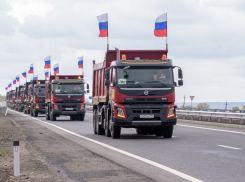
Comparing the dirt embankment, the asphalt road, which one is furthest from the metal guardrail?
the dirt embankment

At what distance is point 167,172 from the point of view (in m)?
9.66

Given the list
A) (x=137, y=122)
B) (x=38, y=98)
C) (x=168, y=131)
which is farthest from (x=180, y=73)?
(x=38, y=98)

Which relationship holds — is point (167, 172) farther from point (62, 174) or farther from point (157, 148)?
point (157, 148)

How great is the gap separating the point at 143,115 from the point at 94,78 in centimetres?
512

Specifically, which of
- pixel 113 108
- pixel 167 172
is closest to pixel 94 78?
pixel 113 108

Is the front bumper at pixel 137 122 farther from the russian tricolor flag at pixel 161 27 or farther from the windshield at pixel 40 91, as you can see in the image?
the windshield at pixel 40 91

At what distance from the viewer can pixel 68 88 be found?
35500mm

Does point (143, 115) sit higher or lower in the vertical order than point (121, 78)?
lower

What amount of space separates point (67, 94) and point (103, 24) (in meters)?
8.85

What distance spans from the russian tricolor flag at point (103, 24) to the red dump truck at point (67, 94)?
25.1 ft

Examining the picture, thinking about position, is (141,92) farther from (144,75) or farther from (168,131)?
(168,131)

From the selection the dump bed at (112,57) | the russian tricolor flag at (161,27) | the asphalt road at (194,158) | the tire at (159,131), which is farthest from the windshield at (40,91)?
the asphalt road at (194,158)

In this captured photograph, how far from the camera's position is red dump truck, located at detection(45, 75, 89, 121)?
35344 millimetres

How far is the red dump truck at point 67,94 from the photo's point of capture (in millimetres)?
35344
